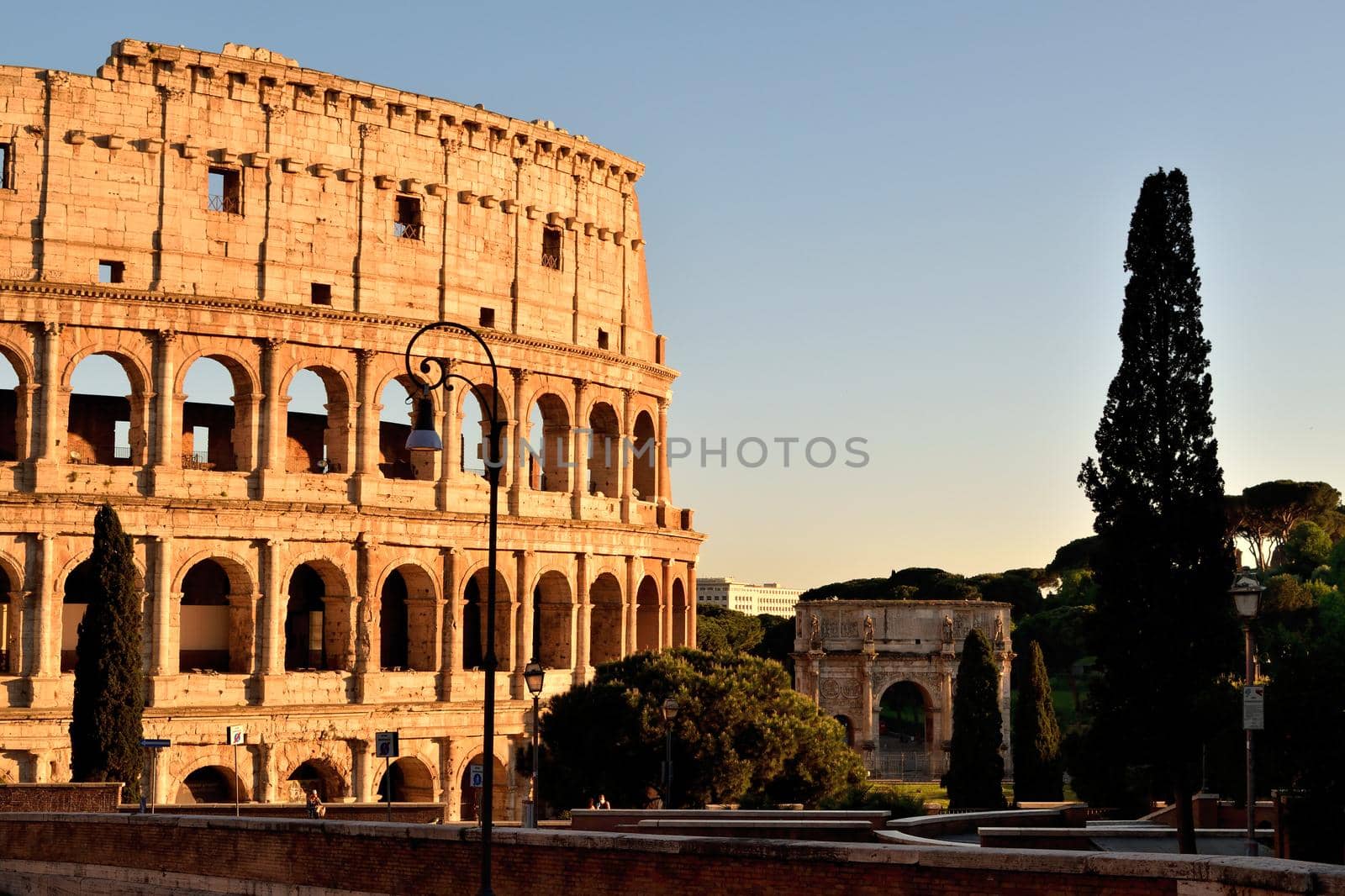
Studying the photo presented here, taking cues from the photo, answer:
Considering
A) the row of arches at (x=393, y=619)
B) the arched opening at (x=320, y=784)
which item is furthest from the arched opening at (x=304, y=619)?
the arched opening at (x=320, y=784)

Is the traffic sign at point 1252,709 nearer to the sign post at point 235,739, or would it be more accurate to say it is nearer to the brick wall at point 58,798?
the brick wall at point 58,798

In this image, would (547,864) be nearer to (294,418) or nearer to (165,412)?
(165,412)

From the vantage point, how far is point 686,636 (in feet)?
196

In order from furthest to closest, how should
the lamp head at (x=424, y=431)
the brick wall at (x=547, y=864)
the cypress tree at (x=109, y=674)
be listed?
the cypress tree at (x=109, y=674) < the lamp head at (x=424, y=431) < the brick wall at (x=547, y=864)

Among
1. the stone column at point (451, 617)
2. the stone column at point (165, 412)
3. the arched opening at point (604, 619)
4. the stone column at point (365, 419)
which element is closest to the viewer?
the stone column at point (165, 412)

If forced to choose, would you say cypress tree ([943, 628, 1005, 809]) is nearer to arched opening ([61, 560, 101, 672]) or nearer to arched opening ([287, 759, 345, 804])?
arched opening ([287, 759, 345, 804])

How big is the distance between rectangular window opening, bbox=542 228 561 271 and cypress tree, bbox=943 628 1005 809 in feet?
55.4

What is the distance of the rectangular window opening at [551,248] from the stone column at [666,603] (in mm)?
9497

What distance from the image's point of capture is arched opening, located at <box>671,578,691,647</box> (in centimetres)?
5975

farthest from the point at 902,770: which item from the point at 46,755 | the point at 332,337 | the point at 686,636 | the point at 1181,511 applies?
the point at 1181,511

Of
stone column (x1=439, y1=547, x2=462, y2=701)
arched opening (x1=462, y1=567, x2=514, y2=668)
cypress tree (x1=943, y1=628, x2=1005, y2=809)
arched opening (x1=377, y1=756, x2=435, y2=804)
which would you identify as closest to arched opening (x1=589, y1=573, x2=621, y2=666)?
arched opening (x1=462, y1=567, x2=514, y2=668)

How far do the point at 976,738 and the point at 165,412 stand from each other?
2457 centimetres

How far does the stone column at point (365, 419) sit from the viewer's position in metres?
49.5

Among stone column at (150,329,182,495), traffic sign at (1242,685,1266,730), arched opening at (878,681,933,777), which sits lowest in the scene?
arched opening at (878,681,933,777)
